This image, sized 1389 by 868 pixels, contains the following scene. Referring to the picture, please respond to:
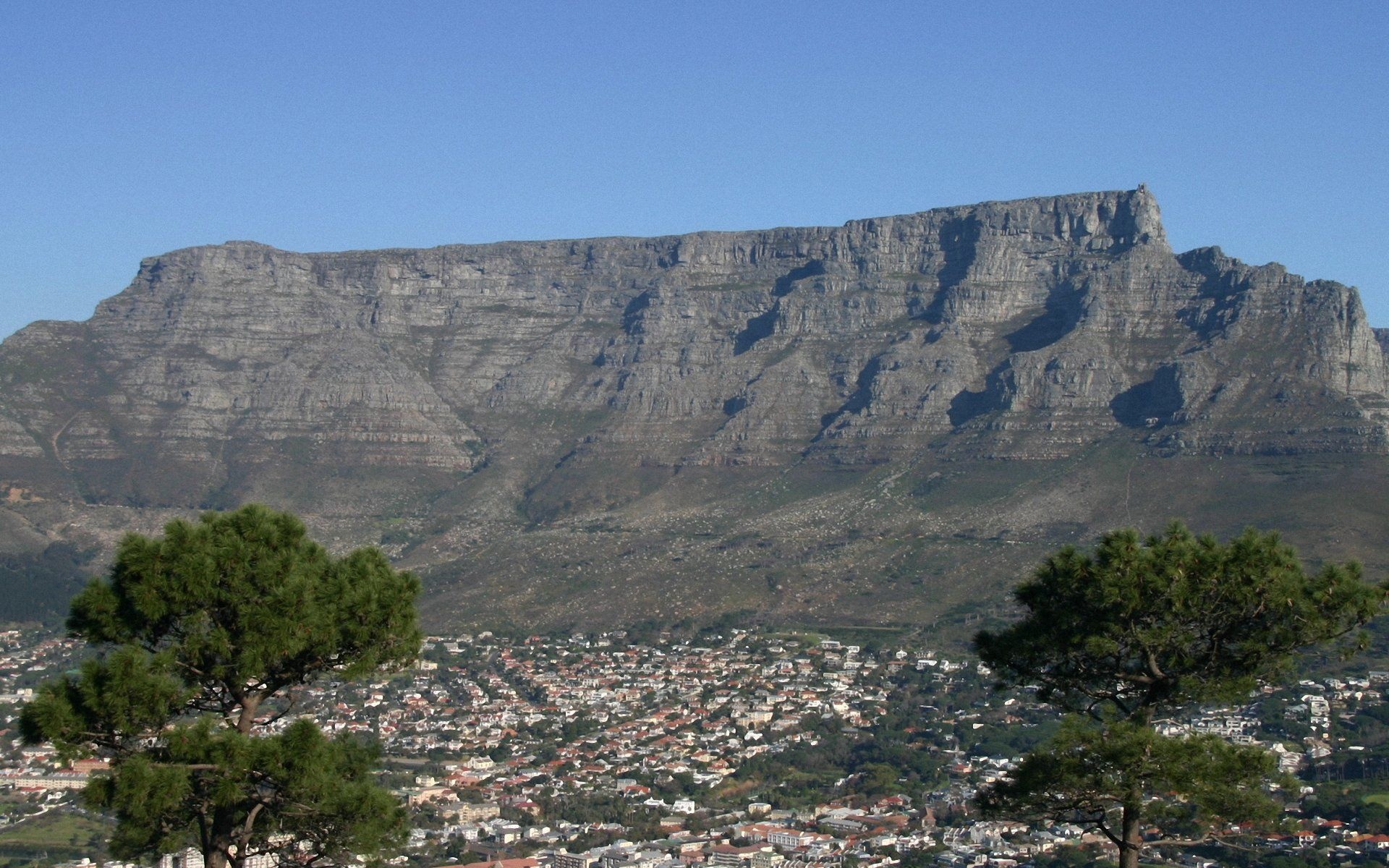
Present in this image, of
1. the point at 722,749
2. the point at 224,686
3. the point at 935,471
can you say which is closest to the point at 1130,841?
the point at 224,686

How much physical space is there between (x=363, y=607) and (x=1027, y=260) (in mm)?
179592

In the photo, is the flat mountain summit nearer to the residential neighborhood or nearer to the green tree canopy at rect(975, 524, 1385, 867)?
the residential neighborhood

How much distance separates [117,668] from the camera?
22297 mm

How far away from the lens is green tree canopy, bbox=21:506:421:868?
22.2 meters

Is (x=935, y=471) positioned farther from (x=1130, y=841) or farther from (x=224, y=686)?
(x=224, y=686)

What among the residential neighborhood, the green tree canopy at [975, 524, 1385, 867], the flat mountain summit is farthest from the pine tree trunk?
the flat mountain summit

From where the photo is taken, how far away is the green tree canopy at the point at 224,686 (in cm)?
2222

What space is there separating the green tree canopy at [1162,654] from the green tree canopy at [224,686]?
8.38 m

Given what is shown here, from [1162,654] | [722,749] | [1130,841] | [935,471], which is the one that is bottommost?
[722,749]

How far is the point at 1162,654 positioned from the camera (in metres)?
23.7

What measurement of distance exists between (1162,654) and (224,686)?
12.1m

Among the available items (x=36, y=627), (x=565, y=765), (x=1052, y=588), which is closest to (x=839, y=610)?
(x=565, y=765)

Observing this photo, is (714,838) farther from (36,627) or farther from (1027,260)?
(1027,260)

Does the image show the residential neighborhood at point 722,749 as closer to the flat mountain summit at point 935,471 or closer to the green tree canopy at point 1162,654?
the flat mountain summit at point 935,471
